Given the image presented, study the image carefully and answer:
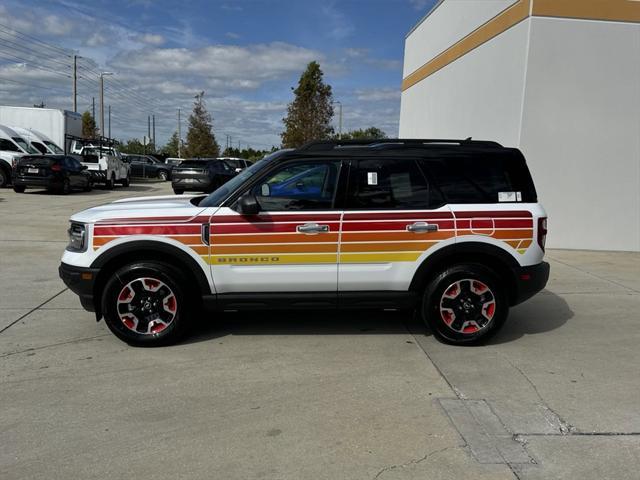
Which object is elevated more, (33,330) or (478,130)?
(478,130)

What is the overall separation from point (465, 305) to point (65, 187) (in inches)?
765

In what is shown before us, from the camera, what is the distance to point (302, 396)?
13.3 feet

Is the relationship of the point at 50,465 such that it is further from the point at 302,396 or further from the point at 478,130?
the point at 478,130

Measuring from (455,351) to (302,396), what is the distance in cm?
173

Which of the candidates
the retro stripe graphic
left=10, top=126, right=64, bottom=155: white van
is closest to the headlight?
the retro stripe graphic

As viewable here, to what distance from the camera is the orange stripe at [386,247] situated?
497 centimetres

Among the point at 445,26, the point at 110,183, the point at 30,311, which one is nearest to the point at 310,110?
the point at 110,183

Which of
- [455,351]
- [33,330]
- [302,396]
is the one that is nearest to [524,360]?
[455,351]

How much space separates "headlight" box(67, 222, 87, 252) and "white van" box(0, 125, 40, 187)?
1981cm

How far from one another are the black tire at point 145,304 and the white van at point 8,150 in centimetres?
2025

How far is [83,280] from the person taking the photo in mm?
4883

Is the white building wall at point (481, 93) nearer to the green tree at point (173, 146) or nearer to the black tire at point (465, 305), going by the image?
the black tire at point (465, 305)

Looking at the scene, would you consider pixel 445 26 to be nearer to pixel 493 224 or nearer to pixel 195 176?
pixel 195 176

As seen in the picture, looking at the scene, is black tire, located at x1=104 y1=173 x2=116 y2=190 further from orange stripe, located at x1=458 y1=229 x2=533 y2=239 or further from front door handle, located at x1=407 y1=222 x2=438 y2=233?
orange stripe, located at x1=458 y1=229 x2=533 y2=239
